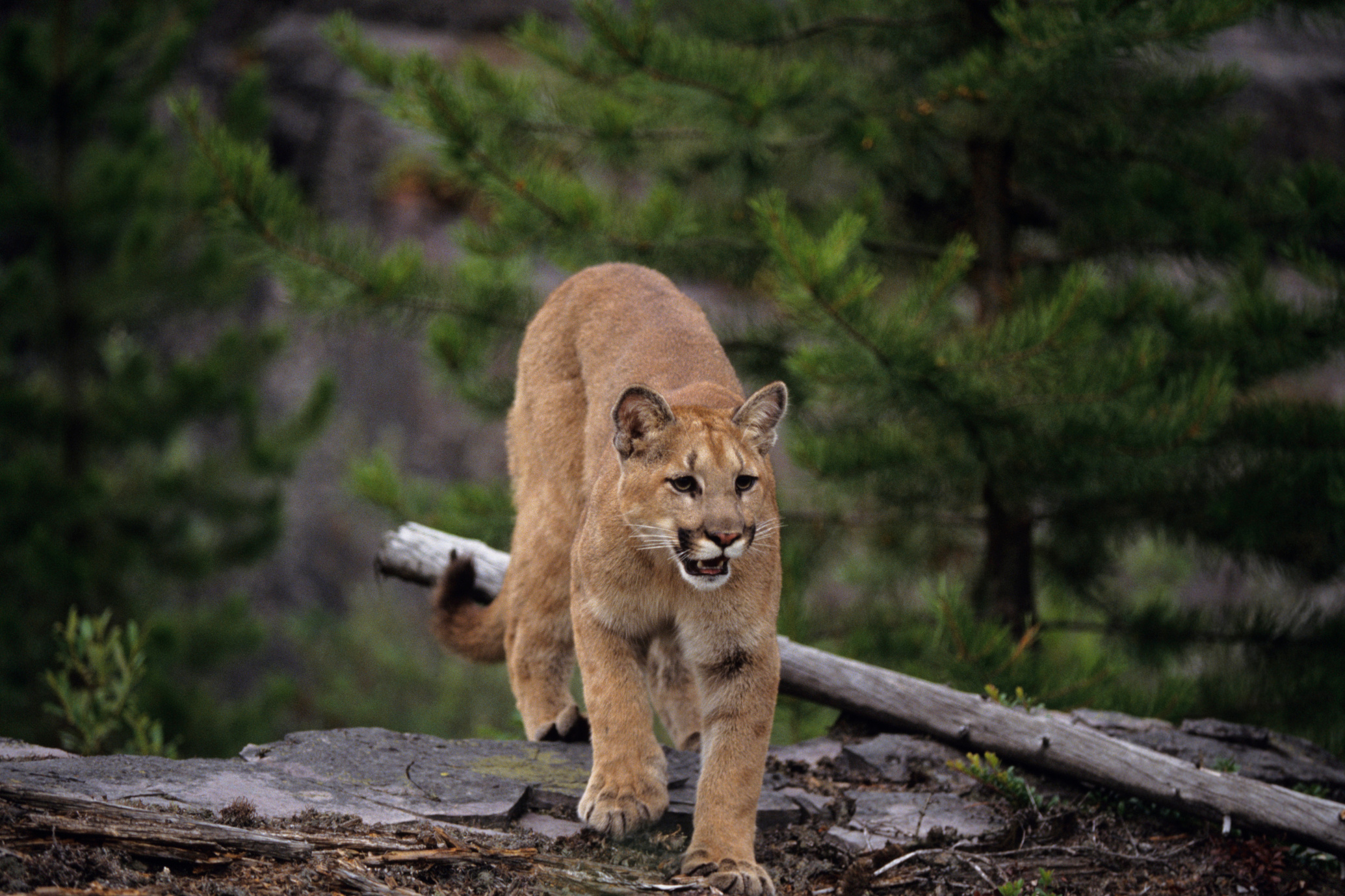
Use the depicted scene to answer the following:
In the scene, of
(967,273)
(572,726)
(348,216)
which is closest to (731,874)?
(572,726)

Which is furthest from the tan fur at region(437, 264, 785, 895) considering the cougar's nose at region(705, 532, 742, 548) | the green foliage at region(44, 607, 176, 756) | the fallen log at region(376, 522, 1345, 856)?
the green foliage at region(44, 607, 176, 756)

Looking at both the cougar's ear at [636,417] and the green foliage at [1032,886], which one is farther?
the cougar's ear at [636,417]

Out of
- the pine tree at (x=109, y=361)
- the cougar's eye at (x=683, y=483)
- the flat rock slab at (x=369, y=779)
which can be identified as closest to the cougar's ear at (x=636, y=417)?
the cougar's eye at (x=683, y=483)

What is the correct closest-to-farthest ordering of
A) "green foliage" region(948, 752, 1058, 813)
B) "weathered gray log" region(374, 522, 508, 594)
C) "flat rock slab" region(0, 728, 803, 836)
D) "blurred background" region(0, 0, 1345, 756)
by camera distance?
"flat rock slab" region(0, 728, 803, 836) → "green foliage" region(948, 752, 1058, 813) → "weathered gray log" region(374, 522, 508, 594) → "blurred background" region(0, 0, 1345, 756)

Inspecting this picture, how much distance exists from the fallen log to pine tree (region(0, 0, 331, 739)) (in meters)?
7.27

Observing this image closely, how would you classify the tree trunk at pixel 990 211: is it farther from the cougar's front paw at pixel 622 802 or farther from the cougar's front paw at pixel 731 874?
the cougar's front paw at pixel 731 874

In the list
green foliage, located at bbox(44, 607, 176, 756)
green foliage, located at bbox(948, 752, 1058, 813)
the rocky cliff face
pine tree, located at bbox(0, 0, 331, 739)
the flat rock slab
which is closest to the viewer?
the flat rock slab

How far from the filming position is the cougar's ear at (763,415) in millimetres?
4004

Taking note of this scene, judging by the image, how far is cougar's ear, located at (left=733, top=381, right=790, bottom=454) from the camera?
400 centimetres

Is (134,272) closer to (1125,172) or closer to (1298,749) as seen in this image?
(1125,172)

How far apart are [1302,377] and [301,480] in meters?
14.2

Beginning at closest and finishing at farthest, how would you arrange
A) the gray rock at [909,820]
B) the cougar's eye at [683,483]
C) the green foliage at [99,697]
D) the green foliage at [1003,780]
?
the cougar's eye at [683,483] < the gray rock at [909,820] < the green foliage at [1003,780] < the green foliage at [99,697]

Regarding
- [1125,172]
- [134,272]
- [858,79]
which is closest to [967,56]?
[858,79]

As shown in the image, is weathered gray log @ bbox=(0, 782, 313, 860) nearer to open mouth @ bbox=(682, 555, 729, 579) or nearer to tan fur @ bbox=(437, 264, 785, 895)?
tan fur @ bbox=(437, 264, 785, 895)
